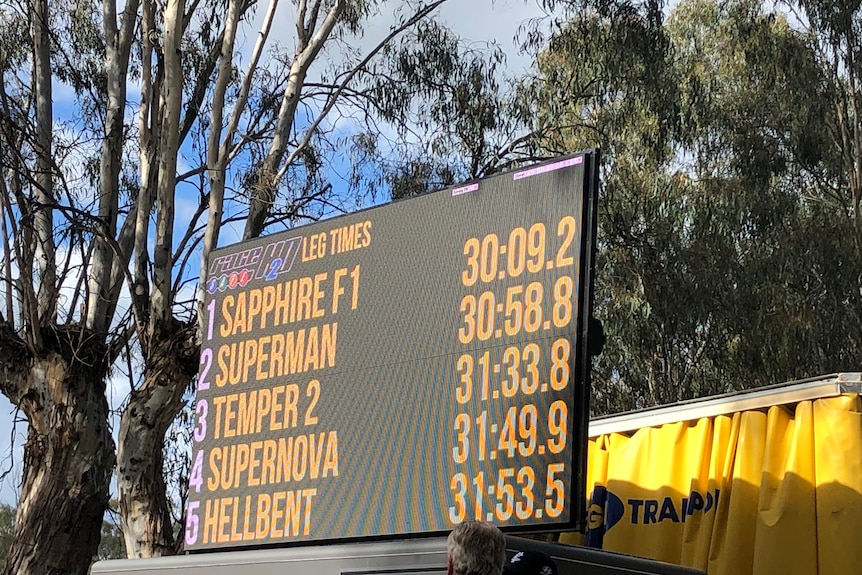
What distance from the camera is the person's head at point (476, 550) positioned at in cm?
358

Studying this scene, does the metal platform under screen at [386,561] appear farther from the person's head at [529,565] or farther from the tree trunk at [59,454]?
the tree trunk at [59,454]

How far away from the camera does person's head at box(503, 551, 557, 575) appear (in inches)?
150

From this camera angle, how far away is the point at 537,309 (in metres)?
5.36

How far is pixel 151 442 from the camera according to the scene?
1048cm

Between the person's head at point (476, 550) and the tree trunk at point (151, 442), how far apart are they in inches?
278

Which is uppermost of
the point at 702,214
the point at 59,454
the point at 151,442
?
the point at 702,214

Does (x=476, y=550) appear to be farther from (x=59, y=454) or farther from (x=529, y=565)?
(x=59, y=454)

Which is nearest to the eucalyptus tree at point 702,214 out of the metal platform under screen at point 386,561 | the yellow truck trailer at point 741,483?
the yellow truck trailer at point 741,483

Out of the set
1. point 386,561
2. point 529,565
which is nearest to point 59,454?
point 386,561

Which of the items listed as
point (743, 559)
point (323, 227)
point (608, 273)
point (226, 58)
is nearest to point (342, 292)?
point (323, 227)

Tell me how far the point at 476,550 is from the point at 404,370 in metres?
2.32

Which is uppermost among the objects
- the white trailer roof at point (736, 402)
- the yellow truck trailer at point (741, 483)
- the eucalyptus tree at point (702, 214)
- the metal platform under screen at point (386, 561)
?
the eucalyptus tree at point (702, 214)

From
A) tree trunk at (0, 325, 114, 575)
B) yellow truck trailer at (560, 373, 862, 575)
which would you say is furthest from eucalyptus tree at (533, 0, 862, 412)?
yellow truck trailer at (560, 373, 862, 575)

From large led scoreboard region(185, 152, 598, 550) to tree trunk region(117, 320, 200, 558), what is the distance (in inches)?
138
